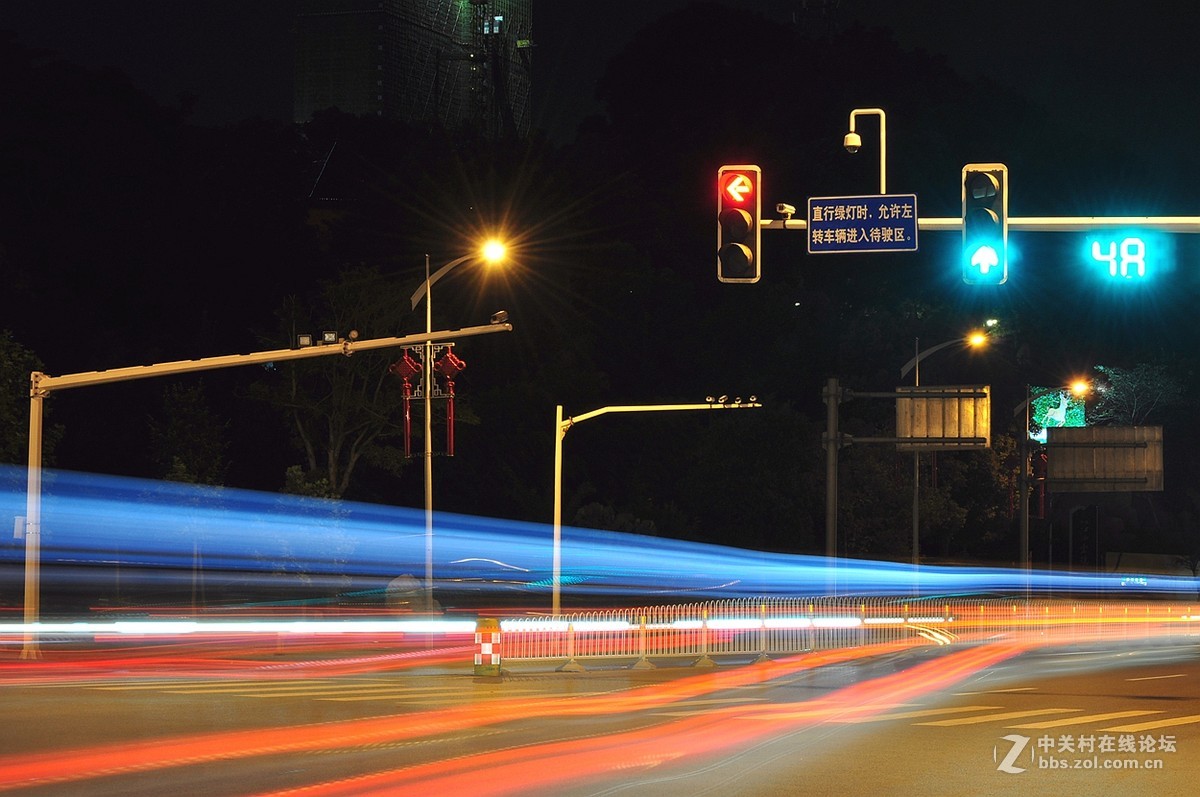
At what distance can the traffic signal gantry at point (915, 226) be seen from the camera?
1812 cm

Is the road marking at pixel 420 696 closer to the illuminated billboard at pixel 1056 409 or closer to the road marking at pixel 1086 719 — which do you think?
the road marking at pixel 1086 719

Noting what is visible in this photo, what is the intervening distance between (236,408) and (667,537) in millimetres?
19021

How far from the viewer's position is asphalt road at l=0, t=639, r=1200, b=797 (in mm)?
12812

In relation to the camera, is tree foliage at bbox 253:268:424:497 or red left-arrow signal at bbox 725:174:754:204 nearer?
red left-arrow signal at bbox 725:174:754:204

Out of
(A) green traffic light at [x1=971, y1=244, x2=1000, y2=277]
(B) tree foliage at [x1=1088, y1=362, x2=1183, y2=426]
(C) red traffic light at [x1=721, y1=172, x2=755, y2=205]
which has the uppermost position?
(B) tree foliage at [x1=1088, y1=362, x2=1183, y2=426]

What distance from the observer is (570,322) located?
80.7 m

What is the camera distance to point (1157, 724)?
17891mm

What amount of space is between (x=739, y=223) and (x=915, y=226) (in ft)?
7.04

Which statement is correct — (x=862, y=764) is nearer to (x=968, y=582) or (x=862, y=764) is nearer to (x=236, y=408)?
(x=968, y=582)

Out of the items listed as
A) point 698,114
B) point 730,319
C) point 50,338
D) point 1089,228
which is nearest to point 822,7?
point 698,114

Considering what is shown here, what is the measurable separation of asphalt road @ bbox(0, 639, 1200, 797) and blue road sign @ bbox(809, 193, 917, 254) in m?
5.44

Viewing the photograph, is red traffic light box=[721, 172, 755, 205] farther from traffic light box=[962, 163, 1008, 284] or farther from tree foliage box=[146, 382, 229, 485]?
tree foliage box=[146, 382, 229, 485]

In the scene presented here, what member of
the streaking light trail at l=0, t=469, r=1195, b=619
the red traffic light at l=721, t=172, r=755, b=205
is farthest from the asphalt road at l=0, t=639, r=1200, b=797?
the streaking light trail at l=0, t=469, r=1195, b=619

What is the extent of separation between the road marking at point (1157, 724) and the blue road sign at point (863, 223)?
18.9 feet
